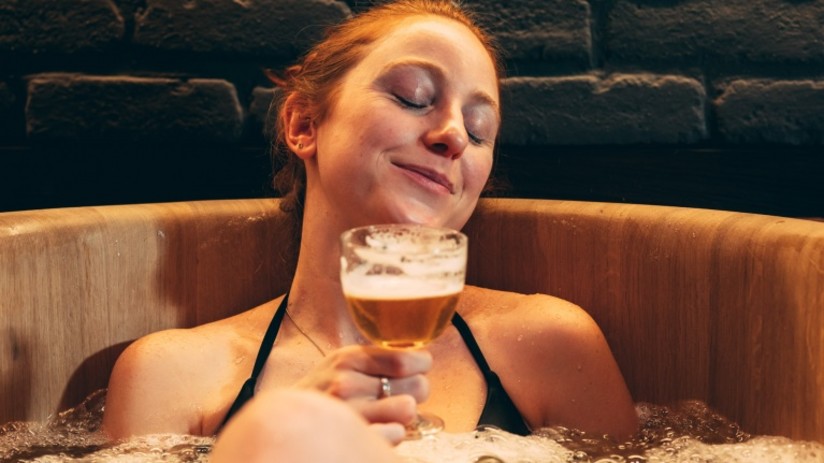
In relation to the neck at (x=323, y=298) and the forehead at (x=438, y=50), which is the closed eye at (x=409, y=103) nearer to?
the forehead at (x=438, y=50)

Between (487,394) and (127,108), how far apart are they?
45.5 inches

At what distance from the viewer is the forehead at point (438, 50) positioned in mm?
1369

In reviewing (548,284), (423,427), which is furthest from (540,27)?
(423,427)

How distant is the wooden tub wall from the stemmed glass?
578 millimetres

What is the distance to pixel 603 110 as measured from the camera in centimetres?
198

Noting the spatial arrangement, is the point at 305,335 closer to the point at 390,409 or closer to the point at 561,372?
the point at 561,372

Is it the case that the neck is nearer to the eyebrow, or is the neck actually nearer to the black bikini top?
the black bikini top

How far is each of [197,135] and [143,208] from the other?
1.38ft

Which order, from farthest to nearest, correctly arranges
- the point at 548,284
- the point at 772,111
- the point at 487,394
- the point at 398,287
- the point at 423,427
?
the point at 772,111 → the point at 548,284 → the point at 487,394 → the point at 423,427 → the point at 398,287

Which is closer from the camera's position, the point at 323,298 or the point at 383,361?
the point at 383,361

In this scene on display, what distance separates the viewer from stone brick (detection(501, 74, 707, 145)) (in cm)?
196

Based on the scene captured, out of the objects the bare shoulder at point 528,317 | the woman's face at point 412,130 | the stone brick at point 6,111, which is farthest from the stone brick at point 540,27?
the stone brick at point 6,111

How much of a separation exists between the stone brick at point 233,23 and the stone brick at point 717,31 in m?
0.66

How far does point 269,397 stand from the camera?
0.84 meters
